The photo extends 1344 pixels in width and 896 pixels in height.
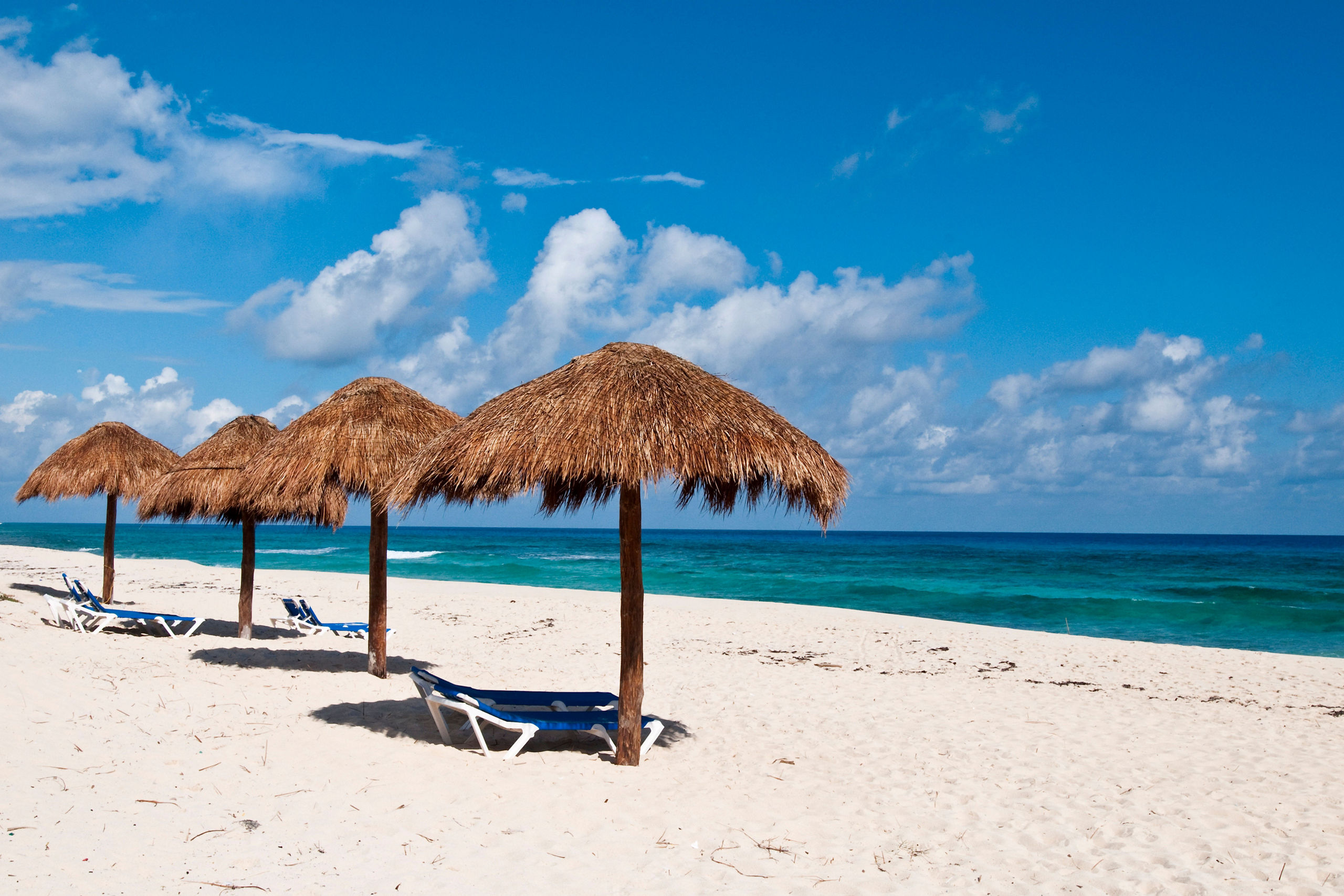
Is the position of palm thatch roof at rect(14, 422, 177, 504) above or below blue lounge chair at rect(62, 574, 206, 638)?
above

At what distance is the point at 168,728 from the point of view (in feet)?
20.4

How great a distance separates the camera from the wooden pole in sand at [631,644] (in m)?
5.77

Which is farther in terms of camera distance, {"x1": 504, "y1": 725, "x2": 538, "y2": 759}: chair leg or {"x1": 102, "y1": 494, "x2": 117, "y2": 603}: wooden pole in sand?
{"x1": 102, "y1": 494, "x2": 117, "y2": 603}: wooden pole in sand

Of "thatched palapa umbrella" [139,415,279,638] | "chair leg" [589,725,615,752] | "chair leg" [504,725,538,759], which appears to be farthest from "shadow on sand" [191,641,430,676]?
"chair leg" [589,725,615,752]

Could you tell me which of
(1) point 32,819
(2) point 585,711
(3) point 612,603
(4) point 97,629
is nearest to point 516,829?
(2) point 585,711

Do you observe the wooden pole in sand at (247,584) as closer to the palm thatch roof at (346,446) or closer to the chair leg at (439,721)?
the palm thatch roof at (346,446)

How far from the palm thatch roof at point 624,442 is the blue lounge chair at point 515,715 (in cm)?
153

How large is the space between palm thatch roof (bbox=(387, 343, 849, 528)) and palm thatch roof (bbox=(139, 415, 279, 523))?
199 inches

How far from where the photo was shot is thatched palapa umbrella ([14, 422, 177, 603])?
1286cm

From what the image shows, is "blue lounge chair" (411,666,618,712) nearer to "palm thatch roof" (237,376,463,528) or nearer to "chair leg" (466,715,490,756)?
"chair leg" (466,715,490,756)

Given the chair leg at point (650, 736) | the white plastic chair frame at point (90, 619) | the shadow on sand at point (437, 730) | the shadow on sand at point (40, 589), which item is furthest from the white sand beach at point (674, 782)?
the shadow on sand at point (40, 589)

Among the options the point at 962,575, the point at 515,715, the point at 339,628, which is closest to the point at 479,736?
the point at 515,715

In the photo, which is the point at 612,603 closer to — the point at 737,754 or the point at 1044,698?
the point at 1044,698

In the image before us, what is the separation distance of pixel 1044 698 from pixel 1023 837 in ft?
16.0
